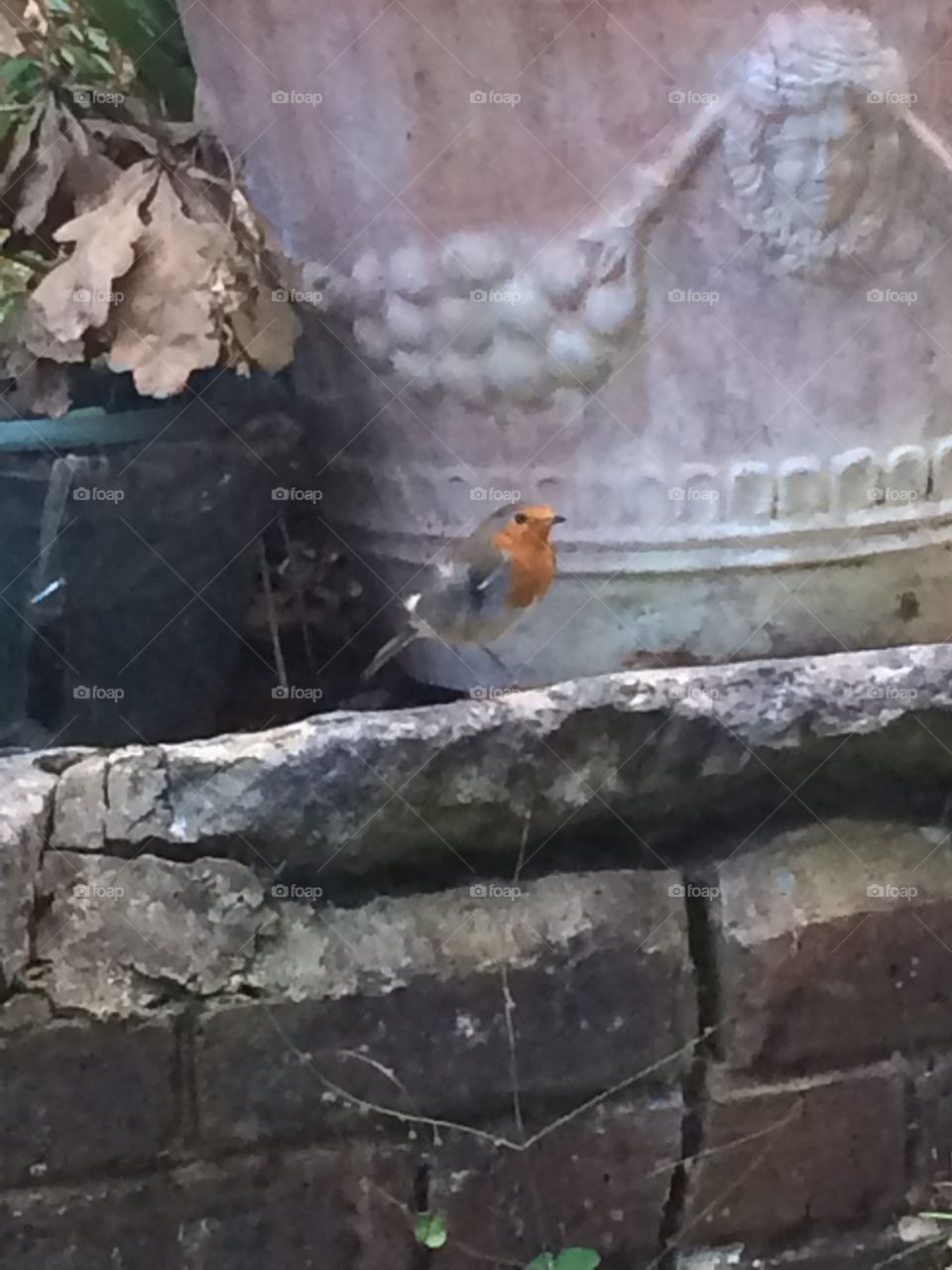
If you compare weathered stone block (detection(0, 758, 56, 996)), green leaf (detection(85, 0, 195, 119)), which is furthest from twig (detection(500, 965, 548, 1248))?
green leaf (detection(85, 0, 195, 119))

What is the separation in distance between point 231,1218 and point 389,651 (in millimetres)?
387

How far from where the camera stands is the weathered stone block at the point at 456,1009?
2.12 ft

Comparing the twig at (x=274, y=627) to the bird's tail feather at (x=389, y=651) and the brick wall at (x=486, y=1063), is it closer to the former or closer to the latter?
the bird's tail feather at (x=389, y=651)

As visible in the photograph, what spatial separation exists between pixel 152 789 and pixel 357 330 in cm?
38

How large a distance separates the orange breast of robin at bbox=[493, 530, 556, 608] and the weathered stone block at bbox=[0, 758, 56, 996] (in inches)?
12.5

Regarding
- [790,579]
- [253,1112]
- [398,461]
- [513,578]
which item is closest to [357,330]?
[398,461]

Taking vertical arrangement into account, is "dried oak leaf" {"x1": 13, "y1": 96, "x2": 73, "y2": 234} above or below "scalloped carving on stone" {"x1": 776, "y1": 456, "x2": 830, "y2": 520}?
above

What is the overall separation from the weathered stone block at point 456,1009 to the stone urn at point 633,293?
24 cm

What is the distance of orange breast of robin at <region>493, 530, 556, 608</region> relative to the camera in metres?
0.80

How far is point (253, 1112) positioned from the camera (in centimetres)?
65

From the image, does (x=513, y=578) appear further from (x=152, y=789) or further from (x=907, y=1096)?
(x=907, y=1096)

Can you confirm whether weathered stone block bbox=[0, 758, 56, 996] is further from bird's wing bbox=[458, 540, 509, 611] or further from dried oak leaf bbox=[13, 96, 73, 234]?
dried oak leaf bbox=[13, 96, 73, 234]

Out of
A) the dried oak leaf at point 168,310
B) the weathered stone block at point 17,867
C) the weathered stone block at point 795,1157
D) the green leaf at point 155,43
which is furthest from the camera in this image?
the green leaf at point 155,43

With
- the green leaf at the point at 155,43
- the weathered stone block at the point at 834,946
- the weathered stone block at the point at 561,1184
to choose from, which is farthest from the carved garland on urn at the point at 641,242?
the weathered stone block at the point at 561,1184
